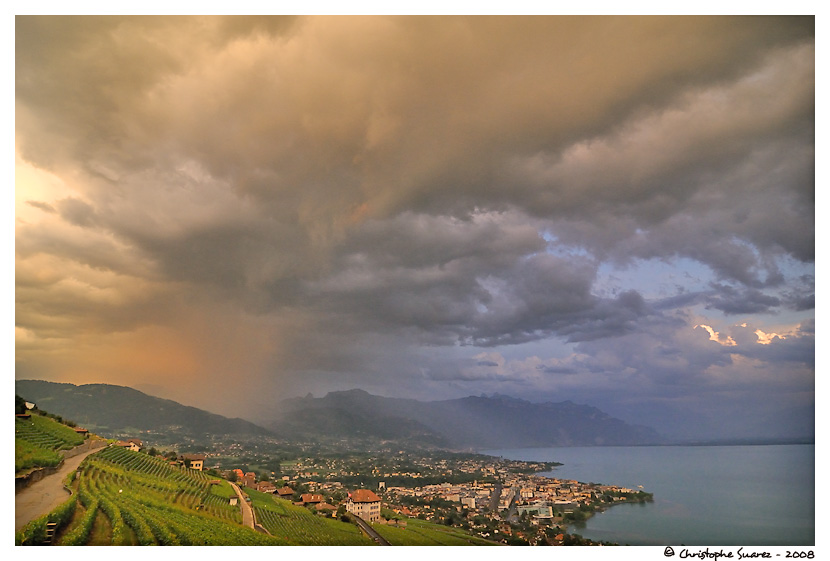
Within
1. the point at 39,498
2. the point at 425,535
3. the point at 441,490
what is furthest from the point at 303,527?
the point at 39,498

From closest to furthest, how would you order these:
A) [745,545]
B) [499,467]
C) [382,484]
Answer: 1. [745,545]
2. [382,484]
3. [499,467]

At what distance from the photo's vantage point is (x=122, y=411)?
10.4 metres

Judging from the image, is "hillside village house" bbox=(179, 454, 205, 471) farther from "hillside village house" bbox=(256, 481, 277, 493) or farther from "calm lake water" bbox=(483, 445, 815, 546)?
"calm lake water" bbox=(483, 445, 815, 546)

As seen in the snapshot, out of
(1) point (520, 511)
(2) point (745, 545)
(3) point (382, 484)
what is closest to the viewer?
(2) point (745, 545)

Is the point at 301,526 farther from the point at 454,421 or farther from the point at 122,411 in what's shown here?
the point at 122,411

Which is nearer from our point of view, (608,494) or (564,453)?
(608,494)

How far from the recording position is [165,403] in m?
10.6

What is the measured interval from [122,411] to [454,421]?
8190 millimetres

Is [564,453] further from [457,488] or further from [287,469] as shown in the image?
[287,469]

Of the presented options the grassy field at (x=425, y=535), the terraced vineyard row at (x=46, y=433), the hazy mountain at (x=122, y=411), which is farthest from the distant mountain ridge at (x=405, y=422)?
the grassy field at (x=425, y=535)

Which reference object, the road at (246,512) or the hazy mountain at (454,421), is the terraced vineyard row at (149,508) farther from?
the hazy mountain at (454,421)
